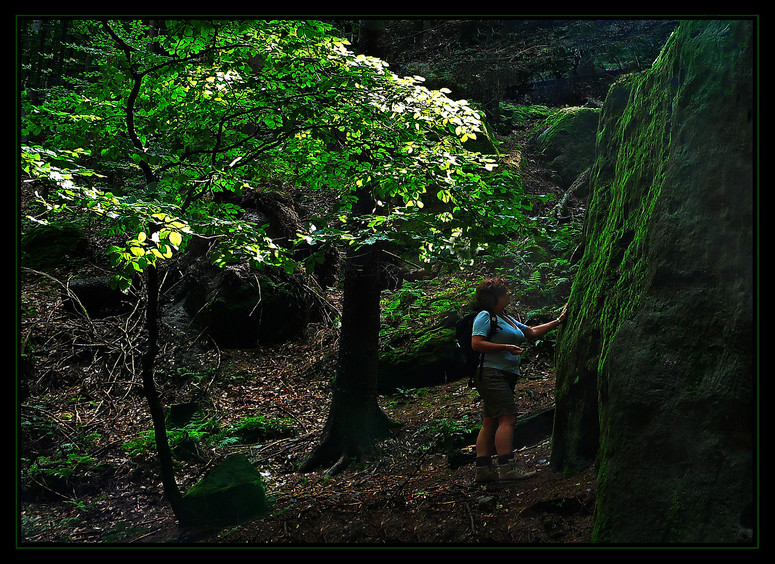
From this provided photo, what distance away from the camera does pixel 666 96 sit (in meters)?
4.02

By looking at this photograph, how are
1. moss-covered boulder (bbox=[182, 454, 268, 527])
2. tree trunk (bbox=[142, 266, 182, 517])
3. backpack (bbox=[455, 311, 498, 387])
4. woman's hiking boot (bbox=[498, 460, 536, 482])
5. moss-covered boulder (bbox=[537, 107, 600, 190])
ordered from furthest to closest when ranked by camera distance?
1. moss-covered boulder (bbox=[537, 107, 600, 190])
2. moss-covered boulder (bbox=[182, 454, 268, 527])
3. tree trunk (bbox=[142, 266, 182, 517])
4. backpack (bbox=[455, 311, 498, 387])
5. woman's hiking boot (bbox=[498, 460, 536, 482])

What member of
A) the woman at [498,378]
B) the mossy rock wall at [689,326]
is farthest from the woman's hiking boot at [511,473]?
the mossy rock wall at [689,326]

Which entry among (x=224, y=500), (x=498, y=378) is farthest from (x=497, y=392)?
(x=224, y=500)

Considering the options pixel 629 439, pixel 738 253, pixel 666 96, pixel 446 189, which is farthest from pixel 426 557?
pixel 666 96

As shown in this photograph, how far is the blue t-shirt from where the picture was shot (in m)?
4.78

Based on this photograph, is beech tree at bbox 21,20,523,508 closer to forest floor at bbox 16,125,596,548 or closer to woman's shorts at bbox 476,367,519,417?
woman's shorts at bbox 476,367,519,417

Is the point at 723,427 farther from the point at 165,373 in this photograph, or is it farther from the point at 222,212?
the point at 165,373

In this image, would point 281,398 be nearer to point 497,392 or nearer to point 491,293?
point 497,392

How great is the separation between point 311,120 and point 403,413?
16.1 ft

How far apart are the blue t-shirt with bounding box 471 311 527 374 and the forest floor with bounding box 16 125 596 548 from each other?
1.05m

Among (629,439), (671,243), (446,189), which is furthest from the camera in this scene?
(446,189)

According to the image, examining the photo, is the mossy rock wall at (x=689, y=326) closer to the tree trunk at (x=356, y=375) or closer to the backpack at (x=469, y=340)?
the backpack at (x=469, y=340)

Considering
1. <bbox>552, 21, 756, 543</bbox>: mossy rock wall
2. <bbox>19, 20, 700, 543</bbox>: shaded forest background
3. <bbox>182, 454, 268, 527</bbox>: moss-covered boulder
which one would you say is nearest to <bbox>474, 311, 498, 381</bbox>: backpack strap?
<bbox>552, 21, 756, 543</bbox>: mossy rock wall

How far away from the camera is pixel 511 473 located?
471cm
